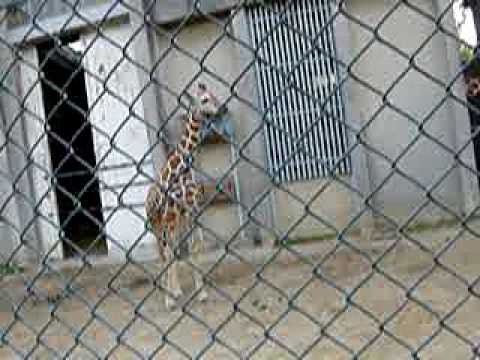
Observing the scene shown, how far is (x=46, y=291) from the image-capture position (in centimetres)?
534

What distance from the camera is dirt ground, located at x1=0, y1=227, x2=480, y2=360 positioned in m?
2.91

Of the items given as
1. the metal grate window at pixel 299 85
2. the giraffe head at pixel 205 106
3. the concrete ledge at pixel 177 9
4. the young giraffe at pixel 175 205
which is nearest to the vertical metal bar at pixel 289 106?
the metal grate window at pixel 299 85

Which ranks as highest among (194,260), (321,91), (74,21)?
(321,91)

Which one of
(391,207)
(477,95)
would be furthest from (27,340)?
(477,95)

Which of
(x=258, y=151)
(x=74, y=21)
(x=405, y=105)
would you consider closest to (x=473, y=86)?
(x=405, y=105)

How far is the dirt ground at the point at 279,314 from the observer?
291 cm

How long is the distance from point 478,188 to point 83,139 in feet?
17.9

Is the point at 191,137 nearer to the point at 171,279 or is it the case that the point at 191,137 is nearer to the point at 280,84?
the point at 171,279

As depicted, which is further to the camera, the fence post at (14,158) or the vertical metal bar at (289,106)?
the fence post at (14,158)

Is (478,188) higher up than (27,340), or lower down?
higher up

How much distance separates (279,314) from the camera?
12.5 ft

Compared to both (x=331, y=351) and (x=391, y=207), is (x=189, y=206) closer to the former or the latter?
(x=331, y=351)

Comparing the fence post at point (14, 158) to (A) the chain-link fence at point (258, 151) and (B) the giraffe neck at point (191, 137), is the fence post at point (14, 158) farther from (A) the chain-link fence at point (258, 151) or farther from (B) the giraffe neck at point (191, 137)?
(B) the giraffe neck at point (191, 137)

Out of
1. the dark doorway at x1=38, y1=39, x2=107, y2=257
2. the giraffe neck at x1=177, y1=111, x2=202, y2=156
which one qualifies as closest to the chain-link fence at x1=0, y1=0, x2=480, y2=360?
the giraffe neck at x1=177, y1=111, x2=202, y2=156
